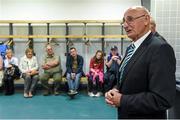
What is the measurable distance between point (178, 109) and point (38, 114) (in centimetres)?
259

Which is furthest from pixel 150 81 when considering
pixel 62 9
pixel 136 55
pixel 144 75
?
pixel 62 9

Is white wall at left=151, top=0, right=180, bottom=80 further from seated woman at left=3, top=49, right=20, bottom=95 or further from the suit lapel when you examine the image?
seated woman at left=3, top=49, right=20, bottom=95

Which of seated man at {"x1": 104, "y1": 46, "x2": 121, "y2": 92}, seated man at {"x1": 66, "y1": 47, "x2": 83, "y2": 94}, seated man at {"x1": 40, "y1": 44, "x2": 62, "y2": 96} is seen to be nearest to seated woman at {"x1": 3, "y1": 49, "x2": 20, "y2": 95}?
seated man at {"x1": 40, "y1": 44, "x2": 62, "y2": 96}

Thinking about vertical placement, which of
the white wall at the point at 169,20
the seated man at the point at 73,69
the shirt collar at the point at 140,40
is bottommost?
the seated man at the point at 73,69

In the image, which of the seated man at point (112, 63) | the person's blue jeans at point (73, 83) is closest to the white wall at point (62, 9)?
the seated man at point (112, 63)

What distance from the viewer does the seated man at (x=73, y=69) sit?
631 centimetres

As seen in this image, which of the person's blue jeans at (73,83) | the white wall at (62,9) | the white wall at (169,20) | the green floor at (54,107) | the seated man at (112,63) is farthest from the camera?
the white wall at (62,9)

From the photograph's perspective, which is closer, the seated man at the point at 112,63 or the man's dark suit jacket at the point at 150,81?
the man's dark suit jacket at the point at 150,81

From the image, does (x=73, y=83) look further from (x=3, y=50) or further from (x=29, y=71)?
(x=3, y=50)

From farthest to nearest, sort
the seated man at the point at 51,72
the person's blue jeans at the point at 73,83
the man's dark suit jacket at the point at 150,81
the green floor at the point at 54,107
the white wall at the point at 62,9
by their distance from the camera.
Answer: the white wall at the point at 62,9 < the seated man at the point at 51,72 < the person's blue jeans at the point at 73,83 < the green floor at the point at 54,107 < the man's dark suit jacket at the point at 150,81

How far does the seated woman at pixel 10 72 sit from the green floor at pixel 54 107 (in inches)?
6.7

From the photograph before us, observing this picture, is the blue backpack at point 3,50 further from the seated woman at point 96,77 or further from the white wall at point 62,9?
the seated woman at point 96,77

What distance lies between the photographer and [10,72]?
20.9 ft

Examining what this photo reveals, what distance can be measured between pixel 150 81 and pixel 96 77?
4839 millimetres
